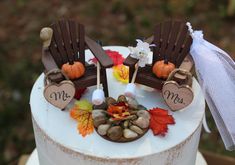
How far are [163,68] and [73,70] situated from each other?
0.18 meters

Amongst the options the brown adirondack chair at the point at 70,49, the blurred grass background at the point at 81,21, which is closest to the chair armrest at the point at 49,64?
the brown adirondack chair at the point at 70,49

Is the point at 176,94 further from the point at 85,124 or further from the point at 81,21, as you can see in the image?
the point at 81,21

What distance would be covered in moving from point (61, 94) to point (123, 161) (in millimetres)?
179

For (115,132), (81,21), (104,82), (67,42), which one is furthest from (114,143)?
(81,21)

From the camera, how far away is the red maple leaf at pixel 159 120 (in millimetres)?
925

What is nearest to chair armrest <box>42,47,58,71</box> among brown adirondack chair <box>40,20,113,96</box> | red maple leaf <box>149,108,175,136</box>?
brown adirondack chair <box>40,20,113,96</box>

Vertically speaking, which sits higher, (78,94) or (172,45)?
(172,45)

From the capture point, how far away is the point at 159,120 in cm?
94

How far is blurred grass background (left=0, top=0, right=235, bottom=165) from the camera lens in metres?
1.87

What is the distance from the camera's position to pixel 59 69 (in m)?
0.94

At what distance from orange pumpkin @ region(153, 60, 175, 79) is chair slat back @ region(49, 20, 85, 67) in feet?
0.51

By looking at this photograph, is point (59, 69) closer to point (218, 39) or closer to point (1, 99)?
point (1, 99)

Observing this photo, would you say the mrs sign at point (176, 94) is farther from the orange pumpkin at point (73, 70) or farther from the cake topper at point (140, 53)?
the orange pumpkin at point (73, 70)

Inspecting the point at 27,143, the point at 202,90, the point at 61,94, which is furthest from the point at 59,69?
the point at 27,143
